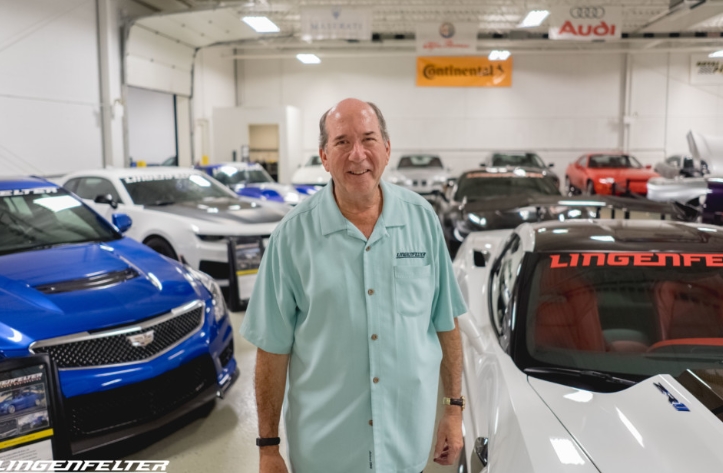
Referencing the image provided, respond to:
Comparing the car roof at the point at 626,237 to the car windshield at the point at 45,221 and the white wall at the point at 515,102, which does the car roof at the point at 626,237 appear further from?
the white wall at the point at 515,102

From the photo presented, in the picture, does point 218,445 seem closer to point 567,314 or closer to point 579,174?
point 567,314

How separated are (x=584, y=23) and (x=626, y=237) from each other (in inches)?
441

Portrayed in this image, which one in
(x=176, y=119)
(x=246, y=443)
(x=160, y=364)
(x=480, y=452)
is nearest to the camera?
(x=480, y=452)

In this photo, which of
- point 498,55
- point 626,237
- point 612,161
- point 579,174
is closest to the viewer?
point 626,237

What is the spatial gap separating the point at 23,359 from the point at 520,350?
6.68ft

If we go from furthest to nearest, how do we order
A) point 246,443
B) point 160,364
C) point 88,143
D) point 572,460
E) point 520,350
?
point 88,143 → point 246,443 → point 160,364 → point 520,350 → point 572,460

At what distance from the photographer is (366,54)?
1978cm

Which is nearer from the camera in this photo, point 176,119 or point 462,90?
point 176,119

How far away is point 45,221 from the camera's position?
169 inches

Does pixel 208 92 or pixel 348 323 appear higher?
pixel 208 92

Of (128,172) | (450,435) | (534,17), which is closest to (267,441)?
(450,435)

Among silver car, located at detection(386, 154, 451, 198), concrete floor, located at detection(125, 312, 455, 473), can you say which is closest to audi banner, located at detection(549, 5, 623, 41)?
silver car, located at detection(386, 154, 451, 198)

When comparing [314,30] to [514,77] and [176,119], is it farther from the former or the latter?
[514,77]

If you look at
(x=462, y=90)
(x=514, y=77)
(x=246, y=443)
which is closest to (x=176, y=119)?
(x=462, y=90)
